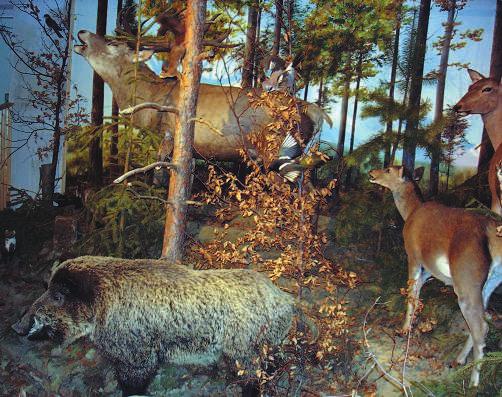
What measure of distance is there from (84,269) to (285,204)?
1.41 meters

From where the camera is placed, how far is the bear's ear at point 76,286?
309 cm

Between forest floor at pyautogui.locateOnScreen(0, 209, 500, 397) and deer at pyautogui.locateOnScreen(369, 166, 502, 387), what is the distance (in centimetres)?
19

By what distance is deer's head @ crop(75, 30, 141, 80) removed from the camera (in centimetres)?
526

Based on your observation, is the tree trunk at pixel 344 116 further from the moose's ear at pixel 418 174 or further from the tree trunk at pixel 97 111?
the tree trunk at pixel 97 111

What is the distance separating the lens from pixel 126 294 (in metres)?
3.10

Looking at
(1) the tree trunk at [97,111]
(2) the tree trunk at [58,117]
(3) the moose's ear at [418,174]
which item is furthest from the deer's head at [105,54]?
(3) the moose's ear at [418,174]

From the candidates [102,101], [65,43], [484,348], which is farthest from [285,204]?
[65,43]

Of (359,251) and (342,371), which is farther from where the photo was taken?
(359,251)

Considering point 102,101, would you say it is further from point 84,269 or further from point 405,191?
point 405,191

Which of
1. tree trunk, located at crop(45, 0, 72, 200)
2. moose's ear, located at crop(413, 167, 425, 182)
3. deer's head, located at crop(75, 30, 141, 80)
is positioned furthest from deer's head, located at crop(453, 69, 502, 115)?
tree trunk, located at crop(45, 0, 72, 200)

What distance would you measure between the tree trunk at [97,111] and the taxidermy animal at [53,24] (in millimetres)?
418

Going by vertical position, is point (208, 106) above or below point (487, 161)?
above

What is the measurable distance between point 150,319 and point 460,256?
2.01 m

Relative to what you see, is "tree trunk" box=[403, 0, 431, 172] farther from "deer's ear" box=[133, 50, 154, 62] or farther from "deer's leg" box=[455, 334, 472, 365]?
"deer's ear" box=[133, 50, 154, 62]
